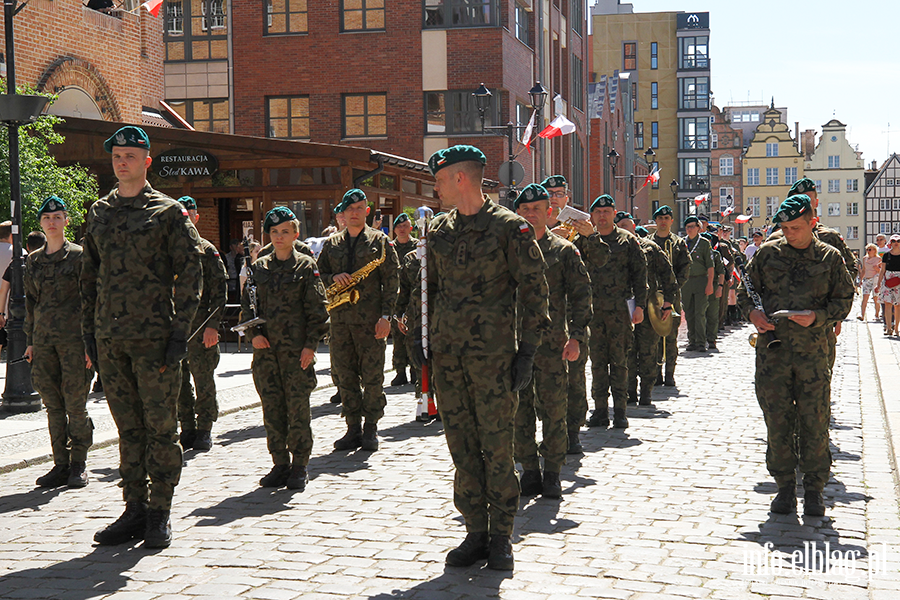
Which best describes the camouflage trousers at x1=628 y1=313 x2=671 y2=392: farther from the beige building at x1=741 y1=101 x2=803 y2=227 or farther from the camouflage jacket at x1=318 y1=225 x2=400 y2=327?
the beige building at x1=741 y1=101 x2=803 y2=227

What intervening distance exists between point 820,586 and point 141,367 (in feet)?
11.9

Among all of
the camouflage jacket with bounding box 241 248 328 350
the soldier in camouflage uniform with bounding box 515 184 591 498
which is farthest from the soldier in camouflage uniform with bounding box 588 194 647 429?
the camouflage jacket with bounding box 241 248 328 350

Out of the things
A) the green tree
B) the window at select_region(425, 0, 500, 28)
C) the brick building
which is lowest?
the green tree

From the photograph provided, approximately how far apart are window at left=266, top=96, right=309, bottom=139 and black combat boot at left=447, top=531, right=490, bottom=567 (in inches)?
1205

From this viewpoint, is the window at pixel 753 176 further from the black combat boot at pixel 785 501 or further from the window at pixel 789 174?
the black combat boot at pixel 785 501

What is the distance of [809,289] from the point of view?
6340 millimetres

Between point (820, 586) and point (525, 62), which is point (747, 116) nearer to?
point (525, 62)

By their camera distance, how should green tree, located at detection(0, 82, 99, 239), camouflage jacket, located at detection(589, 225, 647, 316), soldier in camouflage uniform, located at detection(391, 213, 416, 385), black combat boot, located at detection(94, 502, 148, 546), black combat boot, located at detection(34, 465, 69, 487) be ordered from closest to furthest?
black combat boot, located at detection(94, 502, 148, 546) < black combat boot, located at detection(34, 465, 69, 487) < camouflage jacket, located at detection(589, 225, 647, 316) < soldier in camouflage uniform, located at detection(391, 213, 416, 385) < green tree, located at detection(0, 82, 99, 239)

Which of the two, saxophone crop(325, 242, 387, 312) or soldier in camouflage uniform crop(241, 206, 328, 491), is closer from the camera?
soldier in camouflage uniform crop(241, 206, 328, 491)

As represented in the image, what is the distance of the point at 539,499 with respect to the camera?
22.4 ft

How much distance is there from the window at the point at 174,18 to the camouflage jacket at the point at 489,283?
32.3 metres

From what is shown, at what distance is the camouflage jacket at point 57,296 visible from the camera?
294 inches

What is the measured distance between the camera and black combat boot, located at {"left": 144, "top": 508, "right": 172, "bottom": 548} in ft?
18.8

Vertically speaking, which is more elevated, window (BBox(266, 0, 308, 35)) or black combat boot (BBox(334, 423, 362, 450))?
window (BBox(266, 0, 308, 35))
